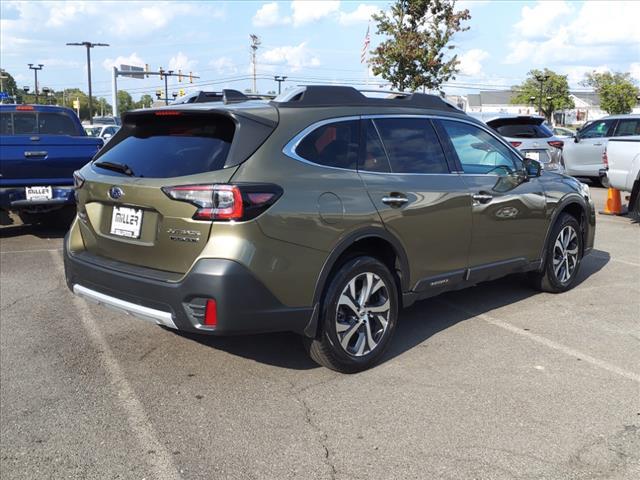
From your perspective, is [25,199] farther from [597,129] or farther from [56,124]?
[597,129]

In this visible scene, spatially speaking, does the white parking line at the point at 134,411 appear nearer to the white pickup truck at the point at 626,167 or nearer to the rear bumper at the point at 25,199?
the rear bumper at the point at 25,199

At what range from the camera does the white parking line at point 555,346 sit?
4.24 metres

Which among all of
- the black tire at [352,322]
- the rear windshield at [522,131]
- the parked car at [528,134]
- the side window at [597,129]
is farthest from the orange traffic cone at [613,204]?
the black tire at [352,322]

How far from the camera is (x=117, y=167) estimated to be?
413 cm

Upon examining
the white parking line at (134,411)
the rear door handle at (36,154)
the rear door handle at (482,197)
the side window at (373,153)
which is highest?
the side window at (373,153)

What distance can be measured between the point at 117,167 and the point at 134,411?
1547 millimetres

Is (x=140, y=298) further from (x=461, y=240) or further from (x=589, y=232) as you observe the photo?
(x=589, y=232)

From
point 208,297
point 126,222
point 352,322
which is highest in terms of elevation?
point 126,222

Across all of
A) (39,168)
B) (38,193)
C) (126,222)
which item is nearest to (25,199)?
(38,193)

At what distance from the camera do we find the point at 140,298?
3758 mm

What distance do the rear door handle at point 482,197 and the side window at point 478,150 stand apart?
21 centimetres

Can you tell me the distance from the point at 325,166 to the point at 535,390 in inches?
74.9

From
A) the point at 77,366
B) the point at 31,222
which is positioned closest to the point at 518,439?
the point at 77,366

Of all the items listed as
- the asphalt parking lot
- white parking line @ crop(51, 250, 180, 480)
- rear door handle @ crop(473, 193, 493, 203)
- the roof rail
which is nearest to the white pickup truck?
the asphalt parking lot
